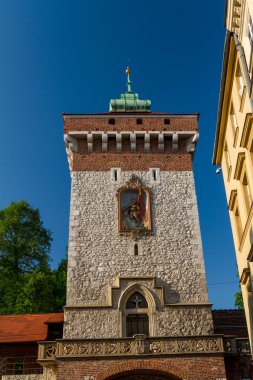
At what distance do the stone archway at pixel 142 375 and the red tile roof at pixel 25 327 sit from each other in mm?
3364

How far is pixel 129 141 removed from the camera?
2023cm

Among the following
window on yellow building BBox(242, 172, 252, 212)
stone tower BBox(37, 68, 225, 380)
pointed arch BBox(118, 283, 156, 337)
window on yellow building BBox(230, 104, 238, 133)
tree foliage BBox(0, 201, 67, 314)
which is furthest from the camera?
tree foliage BBox(0, 201, 67, 314)

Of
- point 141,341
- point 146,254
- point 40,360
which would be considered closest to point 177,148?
point 146,254

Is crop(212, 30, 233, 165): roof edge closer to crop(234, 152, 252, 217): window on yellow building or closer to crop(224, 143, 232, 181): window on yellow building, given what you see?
crop(224, 143, 232, 181): window on yellow building

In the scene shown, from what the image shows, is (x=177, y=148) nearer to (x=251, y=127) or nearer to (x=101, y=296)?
(x=101, y=296)

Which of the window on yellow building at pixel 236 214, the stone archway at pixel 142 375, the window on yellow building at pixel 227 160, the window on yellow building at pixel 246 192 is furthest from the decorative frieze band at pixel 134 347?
the window on yellow building at pixel 227 160

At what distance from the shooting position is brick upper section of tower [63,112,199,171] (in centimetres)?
1969

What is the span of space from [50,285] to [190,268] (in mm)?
10239

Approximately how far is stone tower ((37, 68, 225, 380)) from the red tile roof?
6.44 feet

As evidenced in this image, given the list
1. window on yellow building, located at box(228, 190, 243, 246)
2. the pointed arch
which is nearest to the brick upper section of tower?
the pointed arch

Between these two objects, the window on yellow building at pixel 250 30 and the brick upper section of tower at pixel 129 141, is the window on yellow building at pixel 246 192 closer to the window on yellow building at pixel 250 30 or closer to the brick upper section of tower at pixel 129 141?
the window on yellow building at pixel 250 30

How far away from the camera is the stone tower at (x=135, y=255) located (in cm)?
1454

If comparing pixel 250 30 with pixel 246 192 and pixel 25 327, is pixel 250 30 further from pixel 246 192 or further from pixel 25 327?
pixel 25 327

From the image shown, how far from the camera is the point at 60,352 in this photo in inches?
570
